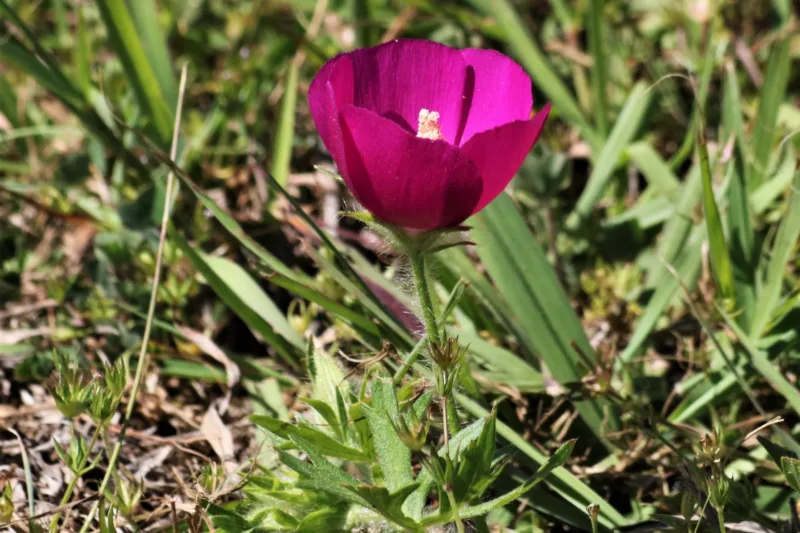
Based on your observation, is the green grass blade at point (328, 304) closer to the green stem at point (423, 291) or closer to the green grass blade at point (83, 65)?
the green stem at point (423, 291)

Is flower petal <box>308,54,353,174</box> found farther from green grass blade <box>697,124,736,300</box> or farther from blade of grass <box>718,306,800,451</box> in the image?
blade of grass <box>718,306,800,451</box>

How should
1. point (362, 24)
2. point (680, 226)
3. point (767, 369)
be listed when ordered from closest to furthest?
point (767, 369) → point (680, 226) → point (362, 24)

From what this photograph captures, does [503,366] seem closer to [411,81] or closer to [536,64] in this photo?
[411,81]

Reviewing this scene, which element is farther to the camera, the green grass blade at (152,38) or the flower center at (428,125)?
the green grass blade at (152,38)

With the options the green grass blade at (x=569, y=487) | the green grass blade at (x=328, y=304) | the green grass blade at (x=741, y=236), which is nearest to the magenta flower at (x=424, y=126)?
the green grass blade at (x=328, y=304)

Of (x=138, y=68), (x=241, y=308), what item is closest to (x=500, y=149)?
(x=241, y=308)

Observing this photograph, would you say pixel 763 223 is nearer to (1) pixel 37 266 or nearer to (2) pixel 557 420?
(2) pixel 557 420

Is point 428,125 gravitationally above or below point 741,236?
above
